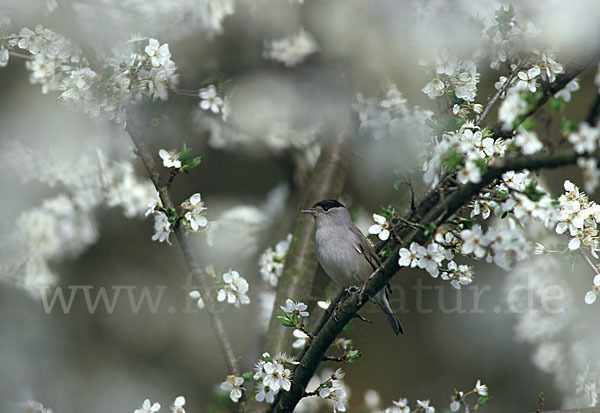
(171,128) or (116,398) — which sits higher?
(171,128)

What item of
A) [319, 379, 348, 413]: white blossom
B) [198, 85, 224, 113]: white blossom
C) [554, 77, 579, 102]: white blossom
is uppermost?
[198, 85, 224, 113]: white blossom

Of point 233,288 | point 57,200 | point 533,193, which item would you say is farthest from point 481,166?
point 57,200

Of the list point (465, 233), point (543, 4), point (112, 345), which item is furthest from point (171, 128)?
point (465, 233)

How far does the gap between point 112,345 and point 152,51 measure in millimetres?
3362

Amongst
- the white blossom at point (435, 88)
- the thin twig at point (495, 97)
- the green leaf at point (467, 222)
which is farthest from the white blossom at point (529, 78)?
the green leaf at point (467, 222)

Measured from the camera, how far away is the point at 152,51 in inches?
103

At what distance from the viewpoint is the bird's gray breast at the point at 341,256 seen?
10.8 feet

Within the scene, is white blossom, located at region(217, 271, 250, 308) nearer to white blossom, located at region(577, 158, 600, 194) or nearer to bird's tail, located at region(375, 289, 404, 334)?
bird's tail, located at region(375, 289, 404, 334)

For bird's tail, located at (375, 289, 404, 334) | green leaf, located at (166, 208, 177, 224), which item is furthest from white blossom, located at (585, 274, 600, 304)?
green leaf, located at (166, 208, 177, 224)

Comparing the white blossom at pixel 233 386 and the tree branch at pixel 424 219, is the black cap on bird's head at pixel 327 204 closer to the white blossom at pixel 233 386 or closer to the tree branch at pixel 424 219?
the tree branch at pixel 424 219

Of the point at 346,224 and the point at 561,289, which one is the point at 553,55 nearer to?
the point at 346,224

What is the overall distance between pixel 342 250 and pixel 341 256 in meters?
0.06

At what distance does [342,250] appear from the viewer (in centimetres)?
340

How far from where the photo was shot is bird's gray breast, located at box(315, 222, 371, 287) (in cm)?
330
